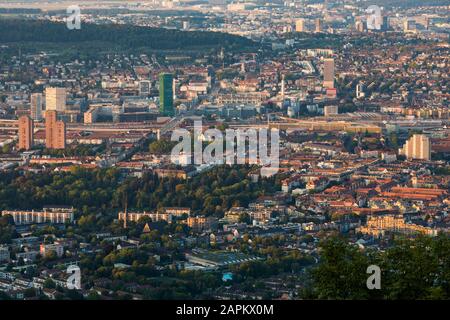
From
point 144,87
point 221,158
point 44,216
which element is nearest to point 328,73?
point 144,87

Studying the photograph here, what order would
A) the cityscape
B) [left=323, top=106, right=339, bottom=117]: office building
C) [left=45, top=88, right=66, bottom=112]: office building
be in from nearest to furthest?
the cityscape
[left=45, top=88, right=66, bottom=112]: office building
[left=323, top=106, right=339, bottom=117]: office building

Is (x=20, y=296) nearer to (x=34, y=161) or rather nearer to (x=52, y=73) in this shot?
(x=34, y=161)

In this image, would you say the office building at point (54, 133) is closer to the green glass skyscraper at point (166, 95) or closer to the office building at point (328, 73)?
the green glass skyscraper at point (166, 95)

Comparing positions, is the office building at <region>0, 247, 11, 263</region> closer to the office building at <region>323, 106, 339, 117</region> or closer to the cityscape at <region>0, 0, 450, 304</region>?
the cityscape at <region>0, 0, 450, 304</region>

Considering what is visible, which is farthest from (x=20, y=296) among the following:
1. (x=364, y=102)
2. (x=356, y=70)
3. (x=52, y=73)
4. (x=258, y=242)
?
(x=356, y=70)

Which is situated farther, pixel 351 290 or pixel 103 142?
pixel 103 142

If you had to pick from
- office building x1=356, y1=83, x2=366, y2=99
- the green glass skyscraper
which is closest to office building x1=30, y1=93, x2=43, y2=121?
the green glass skyscraper

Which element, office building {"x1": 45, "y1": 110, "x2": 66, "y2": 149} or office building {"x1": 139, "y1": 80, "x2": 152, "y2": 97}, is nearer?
office building {"x1": 45, "y1": 110, "x2": 66, "y2": 149}
